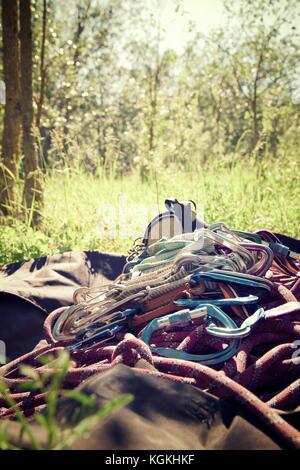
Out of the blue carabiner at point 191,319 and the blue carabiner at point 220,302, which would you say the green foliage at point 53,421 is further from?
the blue carabiner at point 220,302

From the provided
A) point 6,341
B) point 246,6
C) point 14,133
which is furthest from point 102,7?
point 6,341

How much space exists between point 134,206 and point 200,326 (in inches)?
117

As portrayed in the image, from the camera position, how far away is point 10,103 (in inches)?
186

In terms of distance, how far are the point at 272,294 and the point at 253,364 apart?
51cm

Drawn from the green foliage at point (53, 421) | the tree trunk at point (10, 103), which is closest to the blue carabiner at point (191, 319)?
→ the green foliage at point (53, 421)

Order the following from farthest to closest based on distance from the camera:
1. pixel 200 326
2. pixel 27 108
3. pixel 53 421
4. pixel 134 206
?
1. pixel 27 108
2. pixel 134 206
3. pixel 200 326
4. pixel 53 421

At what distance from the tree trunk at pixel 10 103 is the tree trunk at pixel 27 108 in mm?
94

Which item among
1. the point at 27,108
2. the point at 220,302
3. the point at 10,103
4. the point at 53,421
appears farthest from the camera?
the point at 10,103

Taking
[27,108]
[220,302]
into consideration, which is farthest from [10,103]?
[220,302]

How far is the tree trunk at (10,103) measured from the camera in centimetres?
439

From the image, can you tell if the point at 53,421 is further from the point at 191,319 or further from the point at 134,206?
the point at 134,206

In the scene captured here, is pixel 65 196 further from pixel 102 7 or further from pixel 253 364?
pixel 102 7

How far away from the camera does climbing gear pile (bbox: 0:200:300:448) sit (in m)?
1.26

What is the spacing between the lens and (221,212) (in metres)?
3.79
